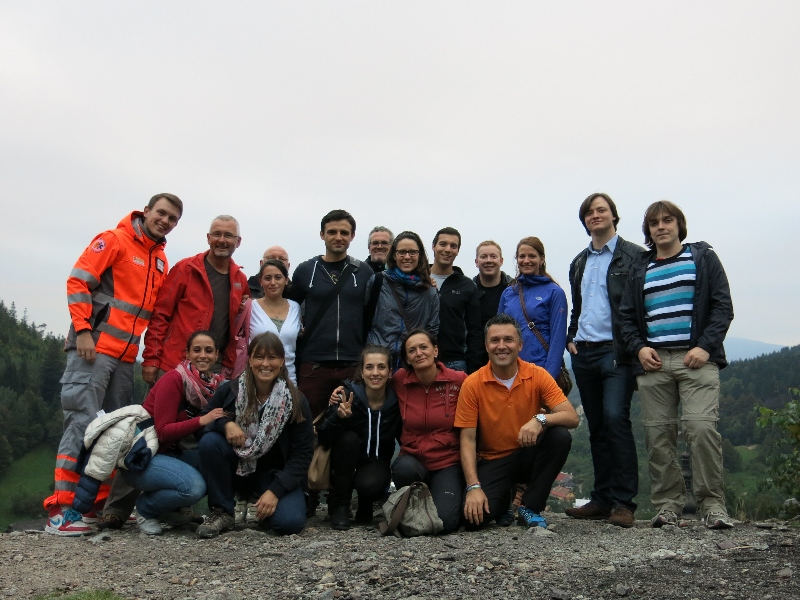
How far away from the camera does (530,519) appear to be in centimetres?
552

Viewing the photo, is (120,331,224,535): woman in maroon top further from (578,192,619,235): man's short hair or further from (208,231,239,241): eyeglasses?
(578,192,619,235): man's short hair

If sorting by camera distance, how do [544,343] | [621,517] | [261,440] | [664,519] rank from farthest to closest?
1. [544,343]
2. [621,517]
3. [261,440]
4. [664,519]

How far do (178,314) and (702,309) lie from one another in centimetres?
485

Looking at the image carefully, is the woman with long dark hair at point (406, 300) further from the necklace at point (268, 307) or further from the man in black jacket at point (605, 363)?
the man in black jacket at point (605, 363)

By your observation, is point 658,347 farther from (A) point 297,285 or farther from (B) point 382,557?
(A) point 297,285

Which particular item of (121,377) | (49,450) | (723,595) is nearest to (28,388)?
(49,450)

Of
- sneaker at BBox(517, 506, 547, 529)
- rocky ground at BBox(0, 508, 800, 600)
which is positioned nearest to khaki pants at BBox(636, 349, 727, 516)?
rocky ground at BBox(0, 508, 800, 600)

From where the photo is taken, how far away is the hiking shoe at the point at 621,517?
5586mm

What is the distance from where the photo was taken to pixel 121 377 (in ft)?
19.9

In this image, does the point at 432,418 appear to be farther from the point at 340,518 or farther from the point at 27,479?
the point at 27,479

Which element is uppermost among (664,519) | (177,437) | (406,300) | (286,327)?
(406,300)

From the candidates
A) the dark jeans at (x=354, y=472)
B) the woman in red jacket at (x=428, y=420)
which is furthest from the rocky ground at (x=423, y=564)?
the woman in red jacket at (x=428, y=420)

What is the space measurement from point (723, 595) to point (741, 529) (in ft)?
7.36

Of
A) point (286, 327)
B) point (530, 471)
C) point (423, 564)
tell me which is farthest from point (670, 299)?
point (286, 327)
